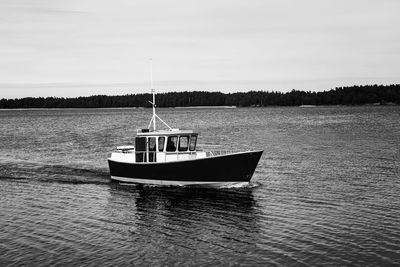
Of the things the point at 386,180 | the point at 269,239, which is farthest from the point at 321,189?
the point at 269,239

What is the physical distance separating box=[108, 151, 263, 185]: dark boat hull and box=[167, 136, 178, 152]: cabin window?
107 cm

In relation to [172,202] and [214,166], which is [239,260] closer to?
[172,202]

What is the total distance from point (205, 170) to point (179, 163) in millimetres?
1562

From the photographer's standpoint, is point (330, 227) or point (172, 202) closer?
point (330, 227)

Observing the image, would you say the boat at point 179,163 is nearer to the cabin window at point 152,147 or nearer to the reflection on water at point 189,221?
the cabin window at point 152,147

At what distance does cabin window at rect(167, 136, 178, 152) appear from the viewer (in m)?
28.9

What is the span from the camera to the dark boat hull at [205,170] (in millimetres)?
27531

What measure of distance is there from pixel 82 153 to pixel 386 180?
3055 cm

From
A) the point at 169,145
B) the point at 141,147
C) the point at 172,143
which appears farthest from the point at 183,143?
the point at 141,147

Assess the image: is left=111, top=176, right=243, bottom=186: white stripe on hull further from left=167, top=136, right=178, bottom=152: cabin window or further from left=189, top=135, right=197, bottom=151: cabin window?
left=189, top=135, right=197, bottom=151: cabin window

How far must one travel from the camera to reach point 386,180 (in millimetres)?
30078

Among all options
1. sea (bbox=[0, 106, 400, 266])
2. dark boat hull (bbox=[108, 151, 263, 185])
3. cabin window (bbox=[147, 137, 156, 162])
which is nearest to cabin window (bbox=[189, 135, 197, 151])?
dark boat hull (bbox=[108, 151, 263, 185])

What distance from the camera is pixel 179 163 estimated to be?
92.2 feet

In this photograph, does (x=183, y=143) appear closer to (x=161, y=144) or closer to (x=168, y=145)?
(x=168, y=145)
